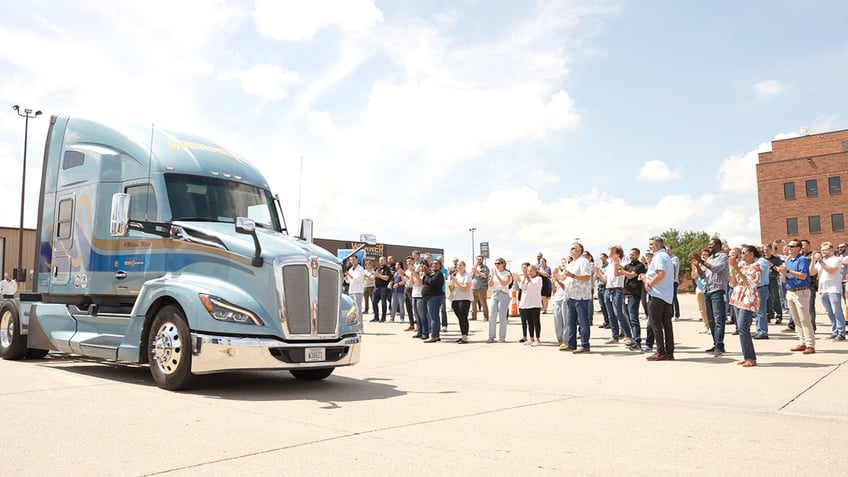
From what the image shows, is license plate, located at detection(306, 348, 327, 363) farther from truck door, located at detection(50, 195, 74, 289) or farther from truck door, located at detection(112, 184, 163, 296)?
truck door, located at detection(50, 195, 74, 289)

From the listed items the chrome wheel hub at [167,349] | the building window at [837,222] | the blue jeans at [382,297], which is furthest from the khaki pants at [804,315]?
the building window at [837,222]

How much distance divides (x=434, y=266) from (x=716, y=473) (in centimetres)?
1039

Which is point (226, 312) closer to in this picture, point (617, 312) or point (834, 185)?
point (617, 312)

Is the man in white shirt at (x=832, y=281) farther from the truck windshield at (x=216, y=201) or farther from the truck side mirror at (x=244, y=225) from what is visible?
the truck side mirror at (x=244, y=225)

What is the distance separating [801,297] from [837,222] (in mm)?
57624

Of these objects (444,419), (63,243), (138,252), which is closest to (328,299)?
(444,419)

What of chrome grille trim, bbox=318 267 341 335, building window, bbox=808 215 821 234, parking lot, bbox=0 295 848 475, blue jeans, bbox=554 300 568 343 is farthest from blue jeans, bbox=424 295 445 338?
building window, bbox=808 215 821 234

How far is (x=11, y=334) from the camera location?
1106 cm

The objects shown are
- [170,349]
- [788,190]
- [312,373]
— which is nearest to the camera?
[170,349]

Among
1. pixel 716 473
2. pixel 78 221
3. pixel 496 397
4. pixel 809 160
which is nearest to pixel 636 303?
pixel 496 397

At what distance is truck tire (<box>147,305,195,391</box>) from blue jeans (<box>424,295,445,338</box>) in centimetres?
719

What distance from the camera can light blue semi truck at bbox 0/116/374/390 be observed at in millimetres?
7719

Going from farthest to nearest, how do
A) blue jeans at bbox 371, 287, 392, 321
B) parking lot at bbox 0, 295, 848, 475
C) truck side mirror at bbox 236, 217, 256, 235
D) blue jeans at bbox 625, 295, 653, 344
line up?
1. blue jeans at bbox 371, 287, 392, 321
2. blue jeans at bbox 625, 295, 653, 344
3. truck side mirror at bbox 236, 217, 256, 235
4. parking lot at bbox 0, 295, 848, 475

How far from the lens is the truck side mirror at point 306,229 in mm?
10099
